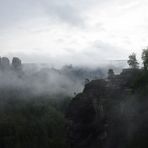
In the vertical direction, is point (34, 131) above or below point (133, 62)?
below

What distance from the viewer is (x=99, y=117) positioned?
74375 millimetres

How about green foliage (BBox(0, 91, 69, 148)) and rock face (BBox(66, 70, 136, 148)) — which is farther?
green foliage (BBox(0, 91, 69, 148))

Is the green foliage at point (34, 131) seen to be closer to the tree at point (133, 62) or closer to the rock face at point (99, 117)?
the rock face at point (99, 117)

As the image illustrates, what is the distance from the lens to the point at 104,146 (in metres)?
62.4

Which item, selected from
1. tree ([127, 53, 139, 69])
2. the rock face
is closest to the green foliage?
the rock face

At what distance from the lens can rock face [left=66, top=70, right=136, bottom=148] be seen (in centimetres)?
6231

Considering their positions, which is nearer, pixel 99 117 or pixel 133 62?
pixel 99 117

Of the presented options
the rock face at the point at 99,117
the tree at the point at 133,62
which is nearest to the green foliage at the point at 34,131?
the rock face at the point at 99,117

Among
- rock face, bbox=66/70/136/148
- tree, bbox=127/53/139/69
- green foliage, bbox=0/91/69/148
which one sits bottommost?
green foliage, bbox=0/91/69/148

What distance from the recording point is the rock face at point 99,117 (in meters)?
62.3

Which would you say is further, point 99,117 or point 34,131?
point 34,131

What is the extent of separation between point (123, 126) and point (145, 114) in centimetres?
573

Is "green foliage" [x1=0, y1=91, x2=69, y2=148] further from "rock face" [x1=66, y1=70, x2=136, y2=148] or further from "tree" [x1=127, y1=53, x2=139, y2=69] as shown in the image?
"tree" [x1=127, y1=53, x2=139, y2=69]

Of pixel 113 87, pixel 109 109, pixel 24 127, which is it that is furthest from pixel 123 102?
pixel 24 127
